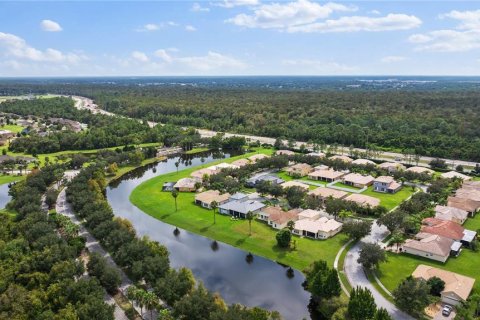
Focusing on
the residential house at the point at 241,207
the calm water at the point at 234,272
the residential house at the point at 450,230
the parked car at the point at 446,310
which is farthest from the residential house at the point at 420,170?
the parked car at the point at 446,310

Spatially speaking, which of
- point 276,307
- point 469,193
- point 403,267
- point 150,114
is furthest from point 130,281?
point 150,114

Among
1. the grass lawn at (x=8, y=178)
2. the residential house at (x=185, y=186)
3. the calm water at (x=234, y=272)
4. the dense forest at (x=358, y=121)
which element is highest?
the dense forest at (x=358, y=121)

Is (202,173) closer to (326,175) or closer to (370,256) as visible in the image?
(326,175)

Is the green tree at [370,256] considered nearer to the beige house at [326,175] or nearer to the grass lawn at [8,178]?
the beige house at [326,175]

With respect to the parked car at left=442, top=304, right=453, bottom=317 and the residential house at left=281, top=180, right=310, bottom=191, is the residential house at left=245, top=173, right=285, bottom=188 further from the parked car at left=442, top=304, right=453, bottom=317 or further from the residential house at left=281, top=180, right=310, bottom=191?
the parked car at left=442, top=304, right=453, bottom=317

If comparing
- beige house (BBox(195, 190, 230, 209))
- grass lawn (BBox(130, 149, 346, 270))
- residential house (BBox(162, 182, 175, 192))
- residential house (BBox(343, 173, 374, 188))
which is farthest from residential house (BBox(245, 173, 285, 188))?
residential house (BBox(162, 182, 175, 192))
